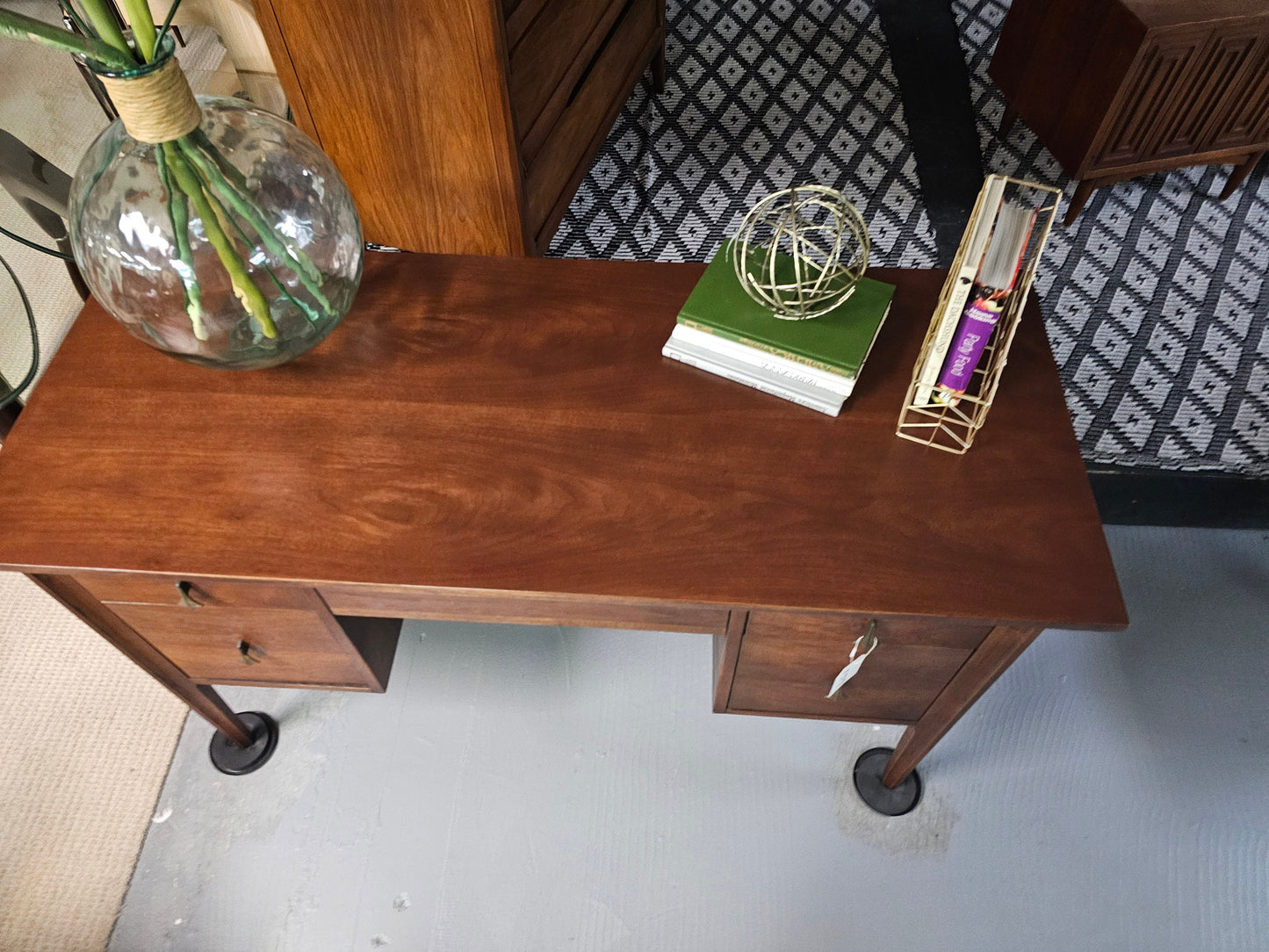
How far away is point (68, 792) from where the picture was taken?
1.32 metres

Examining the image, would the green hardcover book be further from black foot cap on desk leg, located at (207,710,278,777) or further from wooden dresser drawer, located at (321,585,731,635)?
black foot cap on desk leg, located at (207,710,278,777)

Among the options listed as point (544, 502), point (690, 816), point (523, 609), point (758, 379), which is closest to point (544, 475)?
point (544, 502)

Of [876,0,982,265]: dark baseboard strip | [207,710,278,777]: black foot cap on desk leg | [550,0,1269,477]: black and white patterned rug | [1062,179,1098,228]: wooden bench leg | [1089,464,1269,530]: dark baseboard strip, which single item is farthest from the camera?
[876,0,982,265]: dark baseboard strip

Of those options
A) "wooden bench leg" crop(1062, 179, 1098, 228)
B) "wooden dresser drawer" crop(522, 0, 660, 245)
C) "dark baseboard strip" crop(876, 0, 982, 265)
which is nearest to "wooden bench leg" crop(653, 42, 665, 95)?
"wooden dresser drawer" crop(522, 0, 660, 245)

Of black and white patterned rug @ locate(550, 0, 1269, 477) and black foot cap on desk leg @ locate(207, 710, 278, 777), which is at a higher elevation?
black and white patterned rug @ locate(550, 0, 1269, 477)

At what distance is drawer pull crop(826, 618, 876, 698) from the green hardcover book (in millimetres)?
281

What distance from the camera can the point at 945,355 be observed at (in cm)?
90

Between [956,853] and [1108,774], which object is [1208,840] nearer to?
[1108,774]

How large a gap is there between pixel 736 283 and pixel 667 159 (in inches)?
46.2

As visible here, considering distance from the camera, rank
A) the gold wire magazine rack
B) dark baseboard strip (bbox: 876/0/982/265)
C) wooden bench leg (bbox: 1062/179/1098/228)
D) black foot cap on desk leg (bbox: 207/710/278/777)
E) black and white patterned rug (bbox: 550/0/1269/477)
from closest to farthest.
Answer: the gold wire magazine rack
black foot cap on desk leg (bbox: 207/710/278/777)
black and white patterned rug (bbox: 550/0/1269/477)
wooden bench leg (bbox: 1062/179/1098/228)
dark baseboard strip (bbox: 876/0/982/265)

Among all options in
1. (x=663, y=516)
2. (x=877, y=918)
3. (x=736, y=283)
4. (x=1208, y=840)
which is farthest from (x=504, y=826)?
(x=1208, y=840)

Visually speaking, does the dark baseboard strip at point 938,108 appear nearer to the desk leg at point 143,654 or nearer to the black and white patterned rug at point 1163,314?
the black and white patterned rug at point 1163,314

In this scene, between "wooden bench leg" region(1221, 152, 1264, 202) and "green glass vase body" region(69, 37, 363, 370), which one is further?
"wooden bench leg" region(1221, 152, 1264, 202)

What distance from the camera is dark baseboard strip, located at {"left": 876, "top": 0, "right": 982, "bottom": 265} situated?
1.97 meters
